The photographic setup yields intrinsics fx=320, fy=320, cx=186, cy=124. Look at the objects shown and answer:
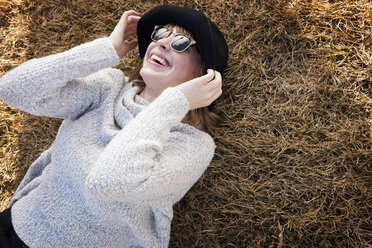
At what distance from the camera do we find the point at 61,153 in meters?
2.06

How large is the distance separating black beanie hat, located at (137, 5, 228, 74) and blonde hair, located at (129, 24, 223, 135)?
0.05 meters

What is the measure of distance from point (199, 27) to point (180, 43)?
160 millimetres

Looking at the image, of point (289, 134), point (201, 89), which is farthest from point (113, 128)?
point (289, 134)

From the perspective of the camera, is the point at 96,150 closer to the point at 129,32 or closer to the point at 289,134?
the point at 129,32

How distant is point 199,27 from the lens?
81.7 inches

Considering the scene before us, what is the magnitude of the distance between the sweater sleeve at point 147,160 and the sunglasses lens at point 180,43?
1.20ft

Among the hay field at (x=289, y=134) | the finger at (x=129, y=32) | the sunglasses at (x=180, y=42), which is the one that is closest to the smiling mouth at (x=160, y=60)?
the sunglasses at (x=180, y=42)

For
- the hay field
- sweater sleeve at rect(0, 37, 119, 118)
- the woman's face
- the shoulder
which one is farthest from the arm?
the hay field

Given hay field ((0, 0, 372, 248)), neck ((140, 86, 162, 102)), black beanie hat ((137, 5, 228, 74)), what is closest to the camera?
black beanie hat ((137, 5, 228, 74))

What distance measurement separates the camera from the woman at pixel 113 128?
1.84 metres

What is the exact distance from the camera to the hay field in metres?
2.61

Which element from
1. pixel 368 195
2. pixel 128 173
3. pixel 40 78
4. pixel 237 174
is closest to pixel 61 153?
pixel 40 78

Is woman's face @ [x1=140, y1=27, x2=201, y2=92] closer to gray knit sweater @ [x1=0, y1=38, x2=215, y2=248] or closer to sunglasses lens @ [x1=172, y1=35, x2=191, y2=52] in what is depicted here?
sunglasses lens @ [x1=172, y1=35, x2=191, y2=52]

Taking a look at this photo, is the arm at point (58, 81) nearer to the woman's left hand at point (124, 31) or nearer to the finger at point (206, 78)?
the woman's left hand at point (124, 31)
